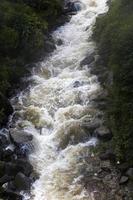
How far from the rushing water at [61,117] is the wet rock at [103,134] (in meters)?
0.34

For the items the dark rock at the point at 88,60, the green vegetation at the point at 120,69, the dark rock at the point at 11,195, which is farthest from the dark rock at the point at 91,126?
the dark rock at the point at 88,60

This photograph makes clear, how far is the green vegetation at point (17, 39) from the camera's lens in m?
21.0

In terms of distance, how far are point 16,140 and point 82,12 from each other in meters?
12.2

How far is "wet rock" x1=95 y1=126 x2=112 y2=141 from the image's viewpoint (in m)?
16.9

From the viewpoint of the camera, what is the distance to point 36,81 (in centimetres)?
2131

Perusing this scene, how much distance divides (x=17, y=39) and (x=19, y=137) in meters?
6.17

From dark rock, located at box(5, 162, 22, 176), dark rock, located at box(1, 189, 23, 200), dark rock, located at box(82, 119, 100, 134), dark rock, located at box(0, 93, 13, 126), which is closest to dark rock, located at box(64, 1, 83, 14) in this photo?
dark rock, located at box(0, 93, 13, 126)

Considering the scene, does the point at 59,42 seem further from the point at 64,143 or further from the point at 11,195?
the point at 11,195

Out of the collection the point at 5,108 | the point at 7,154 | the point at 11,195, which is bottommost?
the point at 11,195

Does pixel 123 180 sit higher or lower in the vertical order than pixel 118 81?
lower

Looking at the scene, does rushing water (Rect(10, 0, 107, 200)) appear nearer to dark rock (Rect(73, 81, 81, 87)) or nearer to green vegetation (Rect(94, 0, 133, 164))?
dark rock (Rect(73, 81, 81, 87))

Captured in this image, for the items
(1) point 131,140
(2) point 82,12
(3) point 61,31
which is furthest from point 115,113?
(2) point 82,12

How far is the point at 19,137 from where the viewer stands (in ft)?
57.5

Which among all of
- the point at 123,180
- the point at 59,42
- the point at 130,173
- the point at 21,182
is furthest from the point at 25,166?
the point at 59,42
